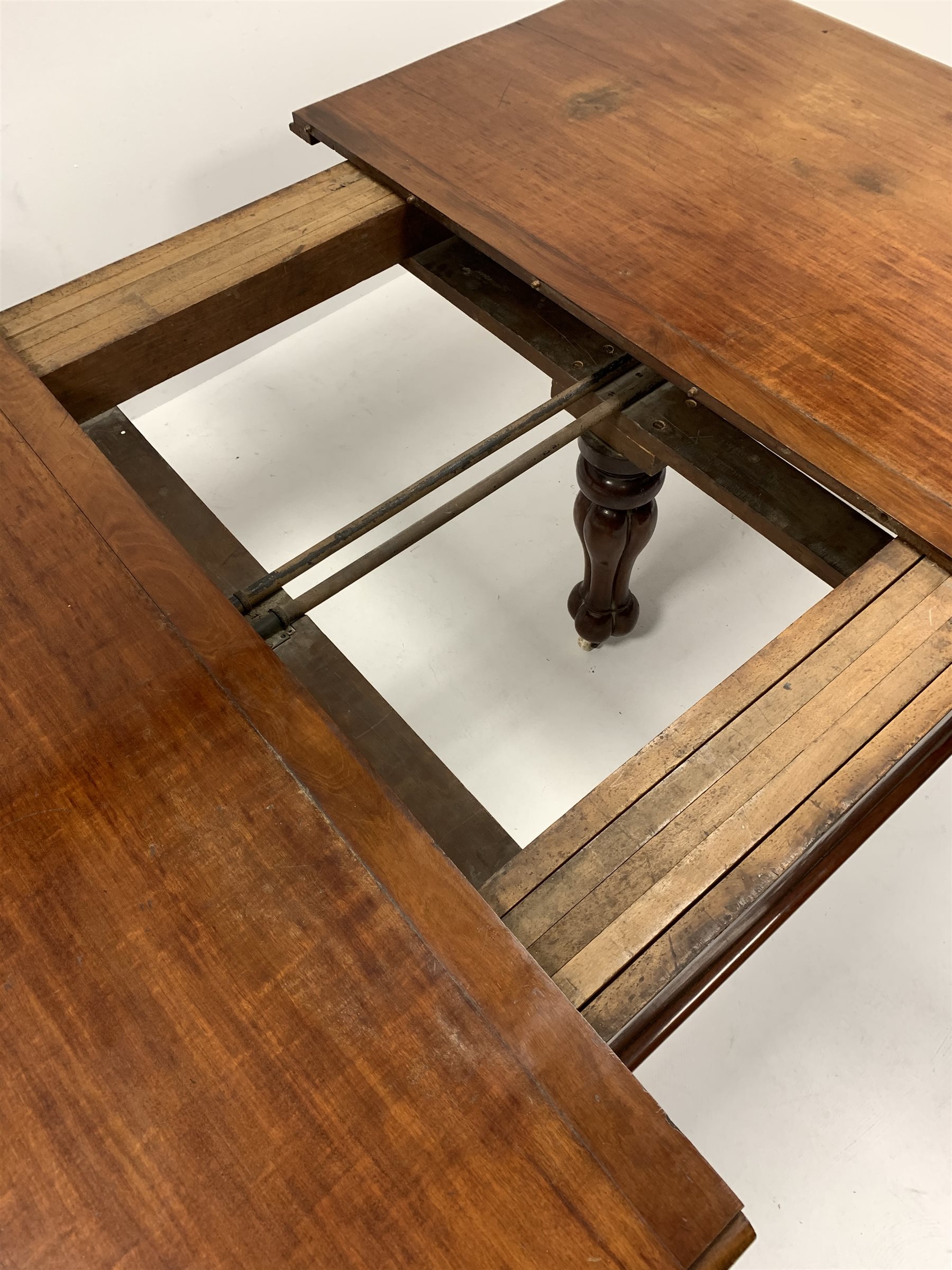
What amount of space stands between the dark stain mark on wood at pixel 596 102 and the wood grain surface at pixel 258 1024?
2.68 ft

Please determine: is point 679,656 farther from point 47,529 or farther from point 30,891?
point 30,891

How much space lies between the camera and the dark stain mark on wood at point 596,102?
130 cm

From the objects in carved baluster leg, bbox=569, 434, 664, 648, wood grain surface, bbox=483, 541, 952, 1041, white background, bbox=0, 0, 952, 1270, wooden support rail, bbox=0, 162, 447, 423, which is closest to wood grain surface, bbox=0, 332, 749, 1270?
wood grain surface, bbox=483, 541, 952, 1041

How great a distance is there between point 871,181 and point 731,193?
152 mm

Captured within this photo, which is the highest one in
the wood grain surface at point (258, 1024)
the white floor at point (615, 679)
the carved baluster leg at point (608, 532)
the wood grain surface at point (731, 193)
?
the wood grain surface at point (731, 193)

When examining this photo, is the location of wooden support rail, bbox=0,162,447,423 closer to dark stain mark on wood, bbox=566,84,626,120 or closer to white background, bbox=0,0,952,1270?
dark stain mark on wood, bbox=566,84,626,120

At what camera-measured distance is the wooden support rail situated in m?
1.09

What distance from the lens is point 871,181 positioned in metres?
1.20

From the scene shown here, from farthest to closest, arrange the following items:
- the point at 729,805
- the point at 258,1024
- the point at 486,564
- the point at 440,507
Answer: the point at 486,564 → the point at 440,507 → the point at 729,805 → the point at 258,1024

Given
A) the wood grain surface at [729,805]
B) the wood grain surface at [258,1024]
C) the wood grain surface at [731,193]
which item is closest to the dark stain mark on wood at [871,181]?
the wood grain surface at [731,193]

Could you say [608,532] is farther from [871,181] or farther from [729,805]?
[729,805]

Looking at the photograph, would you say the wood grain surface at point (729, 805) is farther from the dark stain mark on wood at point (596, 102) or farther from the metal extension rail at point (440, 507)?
the dark stain mark on wood at point (596, 102)

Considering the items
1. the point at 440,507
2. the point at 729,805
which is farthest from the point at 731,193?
the point at 729,805

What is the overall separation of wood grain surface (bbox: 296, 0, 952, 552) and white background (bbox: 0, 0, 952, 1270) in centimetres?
69
